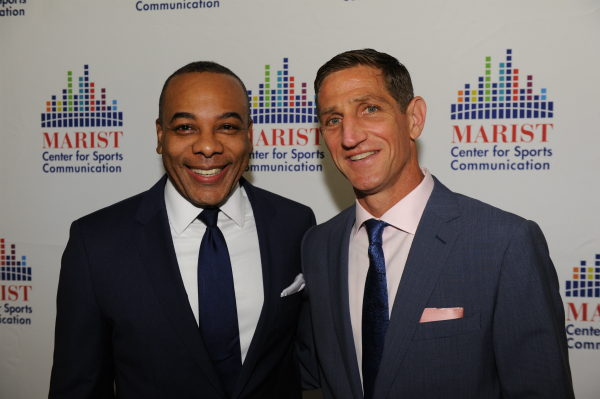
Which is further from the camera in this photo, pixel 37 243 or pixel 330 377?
pixel 37 243

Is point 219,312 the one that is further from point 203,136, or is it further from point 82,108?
point 82,108

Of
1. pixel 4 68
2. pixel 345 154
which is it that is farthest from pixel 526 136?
pixel 4 68

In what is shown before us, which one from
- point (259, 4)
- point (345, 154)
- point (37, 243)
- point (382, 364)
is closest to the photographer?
point (382, 364)

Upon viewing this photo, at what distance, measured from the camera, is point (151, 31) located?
2439 mm

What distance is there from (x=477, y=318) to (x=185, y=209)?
44.0 inches

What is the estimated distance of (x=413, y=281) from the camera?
135cm

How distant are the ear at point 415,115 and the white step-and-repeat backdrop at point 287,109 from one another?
0.73 meters

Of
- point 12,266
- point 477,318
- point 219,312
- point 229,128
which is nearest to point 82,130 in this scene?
point 12,266

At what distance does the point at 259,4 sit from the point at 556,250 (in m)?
2.09

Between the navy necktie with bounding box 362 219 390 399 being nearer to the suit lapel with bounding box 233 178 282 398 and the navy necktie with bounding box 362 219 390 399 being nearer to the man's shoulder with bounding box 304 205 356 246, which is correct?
the man's shoulder with bounding box 304 205 356 246

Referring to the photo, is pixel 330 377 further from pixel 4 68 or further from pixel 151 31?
pixel 4 68

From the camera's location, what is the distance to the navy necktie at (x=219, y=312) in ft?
5.08

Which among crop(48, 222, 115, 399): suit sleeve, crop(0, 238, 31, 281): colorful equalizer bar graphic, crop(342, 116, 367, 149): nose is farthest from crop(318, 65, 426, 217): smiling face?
crop(0, 238, 31, 281): colorful equalizer bar graphic

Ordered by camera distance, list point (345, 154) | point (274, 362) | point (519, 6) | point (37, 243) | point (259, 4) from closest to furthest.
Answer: point (345, 154), point (274, 362), point (519, 6), point (259, 4), point (37, 243)
